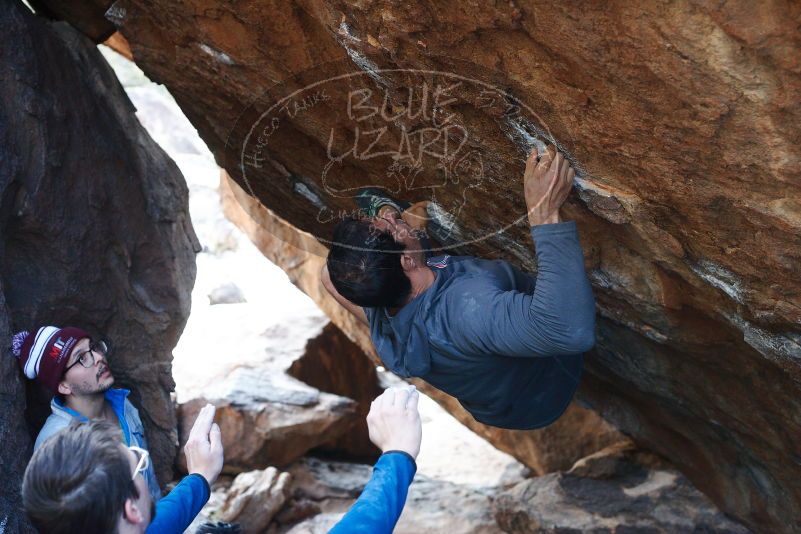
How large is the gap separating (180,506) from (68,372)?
1290 millimetres

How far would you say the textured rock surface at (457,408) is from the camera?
18.2ft

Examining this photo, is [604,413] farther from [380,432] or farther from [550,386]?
[380,432]

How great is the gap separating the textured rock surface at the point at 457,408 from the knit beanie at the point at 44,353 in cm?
204

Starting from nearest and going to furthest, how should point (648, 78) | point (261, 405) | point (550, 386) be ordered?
point (648, 78)
point (550, 386)
point (261, 405)

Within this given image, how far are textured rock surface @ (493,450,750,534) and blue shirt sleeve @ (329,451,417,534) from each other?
2.83 metres

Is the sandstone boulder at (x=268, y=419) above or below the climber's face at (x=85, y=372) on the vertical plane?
below

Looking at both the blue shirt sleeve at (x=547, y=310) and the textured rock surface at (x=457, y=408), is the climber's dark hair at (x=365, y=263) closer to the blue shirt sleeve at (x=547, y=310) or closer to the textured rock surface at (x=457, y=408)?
the blue shirt sleeve at (x=547, y=310)

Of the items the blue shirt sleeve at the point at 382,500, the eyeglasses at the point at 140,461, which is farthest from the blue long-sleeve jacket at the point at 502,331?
the eyeglasses at the point at 140,461

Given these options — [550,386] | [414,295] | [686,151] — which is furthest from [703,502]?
[686,151]

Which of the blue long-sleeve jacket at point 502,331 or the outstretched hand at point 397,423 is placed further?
the blue long-sleeve jacket at point 502,331

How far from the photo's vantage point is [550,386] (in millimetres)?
3070

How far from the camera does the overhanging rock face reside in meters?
1.92

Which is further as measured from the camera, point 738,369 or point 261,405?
point 261,405

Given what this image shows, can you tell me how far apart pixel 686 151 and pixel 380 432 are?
103 cm
